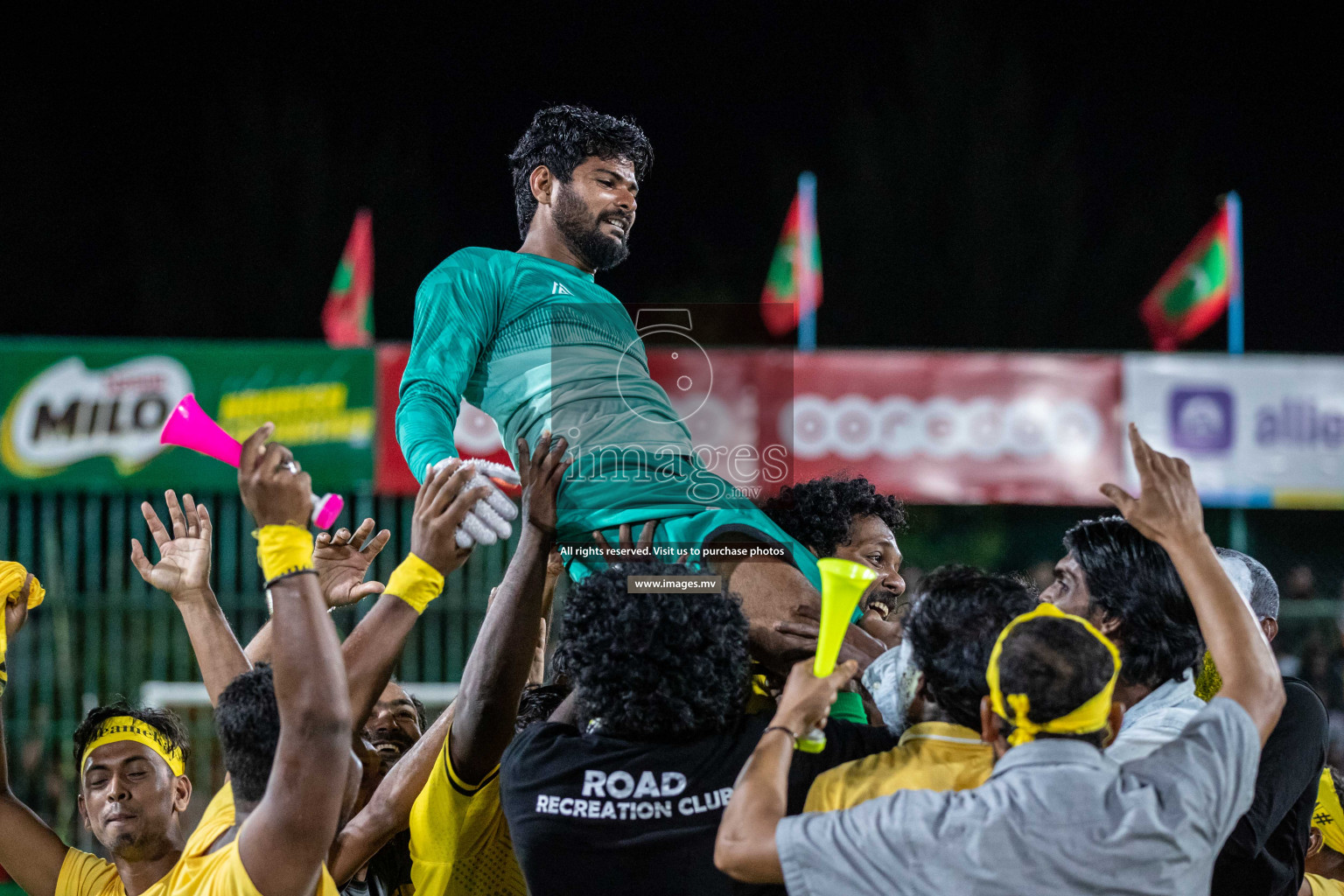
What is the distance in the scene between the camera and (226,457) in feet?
12.9

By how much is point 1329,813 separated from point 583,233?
12.7 feet

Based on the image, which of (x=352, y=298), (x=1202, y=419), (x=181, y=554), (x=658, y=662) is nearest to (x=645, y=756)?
(x=658, y=662)

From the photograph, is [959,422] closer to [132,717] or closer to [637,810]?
[132,717]

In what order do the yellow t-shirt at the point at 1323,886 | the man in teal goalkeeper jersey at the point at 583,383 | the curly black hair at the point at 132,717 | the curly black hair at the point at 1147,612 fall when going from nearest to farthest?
the curly black hair at the point at 1147,612, the man in teal goalkeeper jersey at the point at 583,383, the curly black hair at the point at 132,717, the yellow t-shirt at the point at 1323,886

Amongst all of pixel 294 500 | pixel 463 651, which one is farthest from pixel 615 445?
pixel 463 651

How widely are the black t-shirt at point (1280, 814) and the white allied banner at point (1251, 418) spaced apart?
7.87 m

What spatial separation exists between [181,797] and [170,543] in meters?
0.87

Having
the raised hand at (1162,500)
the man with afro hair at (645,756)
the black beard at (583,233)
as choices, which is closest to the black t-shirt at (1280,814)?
the raised hand at (1162,500)

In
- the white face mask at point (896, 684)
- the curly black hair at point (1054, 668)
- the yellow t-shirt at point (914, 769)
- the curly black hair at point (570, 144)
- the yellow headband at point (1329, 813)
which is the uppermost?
the curly black hair at point (570, 144)

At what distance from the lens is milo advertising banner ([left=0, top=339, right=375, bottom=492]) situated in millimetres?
10844

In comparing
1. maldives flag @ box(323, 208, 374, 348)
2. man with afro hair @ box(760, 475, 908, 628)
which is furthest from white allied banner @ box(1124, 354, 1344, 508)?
maldives flag @ box(323, 208, 374, 348)

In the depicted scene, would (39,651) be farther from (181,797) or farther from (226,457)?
(226,457)

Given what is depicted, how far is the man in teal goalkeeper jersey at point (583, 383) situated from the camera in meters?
4.24

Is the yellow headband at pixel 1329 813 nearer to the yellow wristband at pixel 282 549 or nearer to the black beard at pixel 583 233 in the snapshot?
the black beard at pixel 583 233
